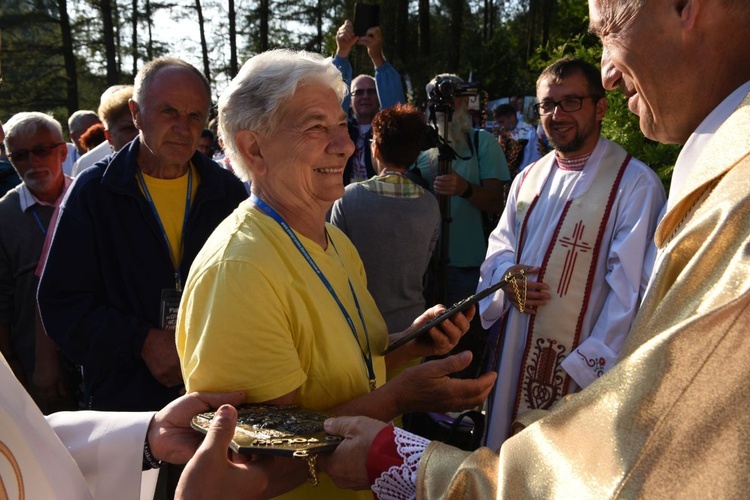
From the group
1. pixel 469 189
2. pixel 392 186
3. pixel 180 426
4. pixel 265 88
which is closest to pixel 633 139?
pixel 469 189

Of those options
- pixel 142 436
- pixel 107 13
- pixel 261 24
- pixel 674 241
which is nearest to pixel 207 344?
pixel 142 436

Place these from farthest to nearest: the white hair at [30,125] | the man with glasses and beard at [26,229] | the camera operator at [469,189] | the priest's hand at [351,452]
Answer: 1. the camera operator at [469,189]
2. the white hair at [30,125]
3. the man with glasses and beard at [26,229]
4. the priest's hand at [351,452]

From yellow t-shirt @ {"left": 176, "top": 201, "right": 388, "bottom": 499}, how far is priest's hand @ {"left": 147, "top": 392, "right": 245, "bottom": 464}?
0.12 ft

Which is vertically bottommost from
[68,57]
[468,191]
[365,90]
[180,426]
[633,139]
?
[180,426]

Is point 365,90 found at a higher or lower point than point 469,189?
higher

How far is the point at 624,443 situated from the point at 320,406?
100cm

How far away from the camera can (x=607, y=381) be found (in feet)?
3.56

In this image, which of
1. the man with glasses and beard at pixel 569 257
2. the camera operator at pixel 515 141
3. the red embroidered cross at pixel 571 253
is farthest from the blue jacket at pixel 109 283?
the camera operator at pixel 515 141

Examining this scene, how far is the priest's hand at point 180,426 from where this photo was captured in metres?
1.63

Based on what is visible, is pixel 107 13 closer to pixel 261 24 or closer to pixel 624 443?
pixel 261 24

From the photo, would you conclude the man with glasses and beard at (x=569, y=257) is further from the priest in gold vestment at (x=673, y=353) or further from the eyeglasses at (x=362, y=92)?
the eyeglasses at (x=362, y=92)

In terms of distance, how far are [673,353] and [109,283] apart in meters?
2.30

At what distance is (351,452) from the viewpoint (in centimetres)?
149

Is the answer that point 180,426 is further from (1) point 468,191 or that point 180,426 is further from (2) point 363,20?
(2) point 363,20
